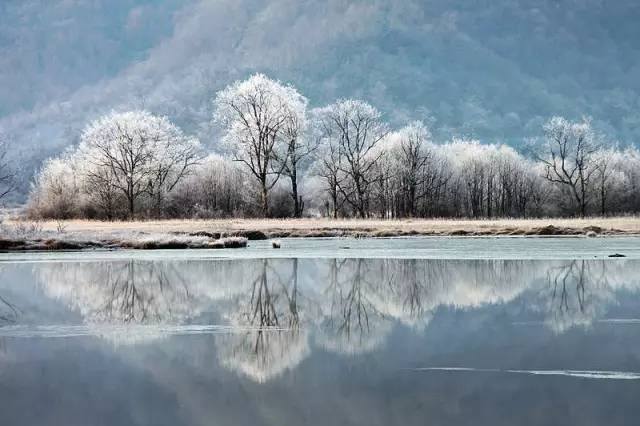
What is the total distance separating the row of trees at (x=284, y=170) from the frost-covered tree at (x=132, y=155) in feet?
0.53

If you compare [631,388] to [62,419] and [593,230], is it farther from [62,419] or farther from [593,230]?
[593,230]

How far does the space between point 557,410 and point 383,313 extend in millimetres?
7778

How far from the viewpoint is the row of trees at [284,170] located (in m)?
76.3

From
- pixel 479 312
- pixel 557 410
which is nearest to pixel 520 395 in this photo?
pixel 557 410

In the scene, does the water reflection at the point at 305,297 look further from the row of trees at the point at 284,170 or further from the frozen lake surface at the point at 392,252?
the row of trees at the point at 284,170

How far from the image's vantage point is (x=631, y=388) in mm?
10195

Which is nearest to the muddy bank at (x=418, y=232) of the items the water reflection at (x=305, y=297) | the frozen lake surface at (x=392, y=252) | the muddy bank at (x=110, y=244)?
the muddy bank at (x=110, y=244)

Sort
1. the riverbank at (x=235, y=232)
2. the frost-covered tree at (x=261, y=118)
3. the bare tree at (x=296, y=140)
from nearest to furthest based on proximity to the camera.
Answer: the riverbank at (x=235, y=232), the frost-covered tree at (x=261, y=118), the bare tree at (x=296, y=140)

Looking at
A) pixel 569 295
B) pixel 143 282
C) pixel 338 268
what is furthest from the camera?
pixel 338 268

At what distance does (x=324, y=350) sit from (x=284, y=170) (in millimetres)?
77524

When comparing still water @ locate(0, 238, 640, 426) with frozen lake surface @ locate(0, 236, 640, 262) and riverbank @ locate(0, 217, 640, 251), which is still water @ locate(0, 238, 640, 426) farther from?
riverbank @ locate(0, 217, 640, 251)

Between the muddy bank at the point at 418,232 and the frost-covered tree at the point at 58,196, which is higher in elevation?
the frost-covered tree at the point at 58,196

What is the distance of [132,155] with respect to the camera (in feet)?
268

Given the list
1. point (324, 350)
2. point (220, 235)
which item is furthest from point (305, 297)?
point (220, 235)
